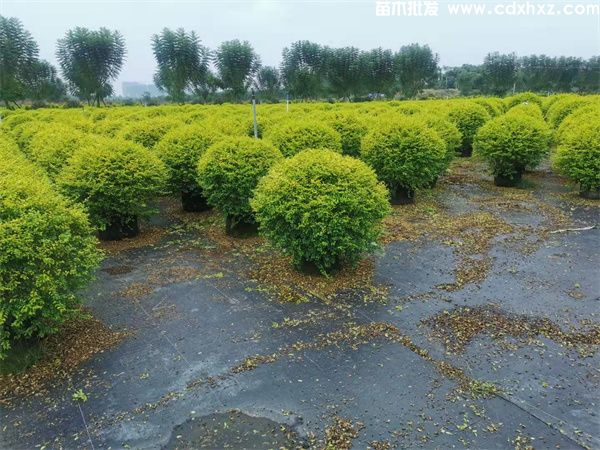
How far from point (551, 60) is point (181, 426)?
68.4 m

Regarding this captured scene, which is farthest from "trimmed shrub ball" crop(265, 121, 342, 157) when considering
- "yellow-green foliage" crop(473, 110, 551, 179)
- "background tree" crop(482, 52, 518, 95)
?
"background tree" crop(482, 52, 518, 95)

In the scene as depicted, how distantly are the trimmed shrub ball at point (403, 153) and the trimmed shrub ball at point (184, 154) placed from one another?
3545 mm

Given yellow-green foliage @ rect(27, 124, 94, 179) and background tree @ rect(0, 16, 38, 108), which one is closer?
yellow-green foliage @ rect(27, 124, 94, 179)

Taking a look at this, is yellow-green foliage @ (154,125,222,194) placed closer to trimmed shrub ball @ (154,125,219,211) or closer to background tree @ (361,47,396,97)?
trimmed shrub ball @ (154,125,219,211)

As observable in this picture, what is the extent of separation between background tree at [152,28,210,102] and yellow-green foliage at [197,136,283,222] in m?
43.7

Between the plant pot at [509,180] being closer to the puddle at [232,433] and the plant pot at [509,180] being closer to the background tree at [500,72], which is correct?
the puddle at [232,433]

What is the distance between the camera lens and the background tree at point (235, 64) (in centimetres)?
4809

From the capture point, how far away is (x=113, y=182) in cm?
753

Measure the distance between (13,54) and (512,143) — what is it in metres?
45.2

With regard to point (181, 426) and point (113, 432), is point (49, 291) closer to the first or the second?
point (113, 432)

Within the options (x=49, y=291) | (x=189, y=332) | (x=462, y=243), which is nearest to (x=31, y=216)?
(x=49, y=291)

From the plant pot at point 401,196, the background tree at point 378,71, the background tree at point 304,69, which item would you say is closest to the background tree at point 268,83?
the background tree at point 304,69

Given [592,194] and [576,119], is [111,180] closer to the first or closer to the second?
[592,194]

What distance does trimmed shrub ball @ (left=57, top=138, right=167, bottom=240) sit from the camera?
7500 mm
